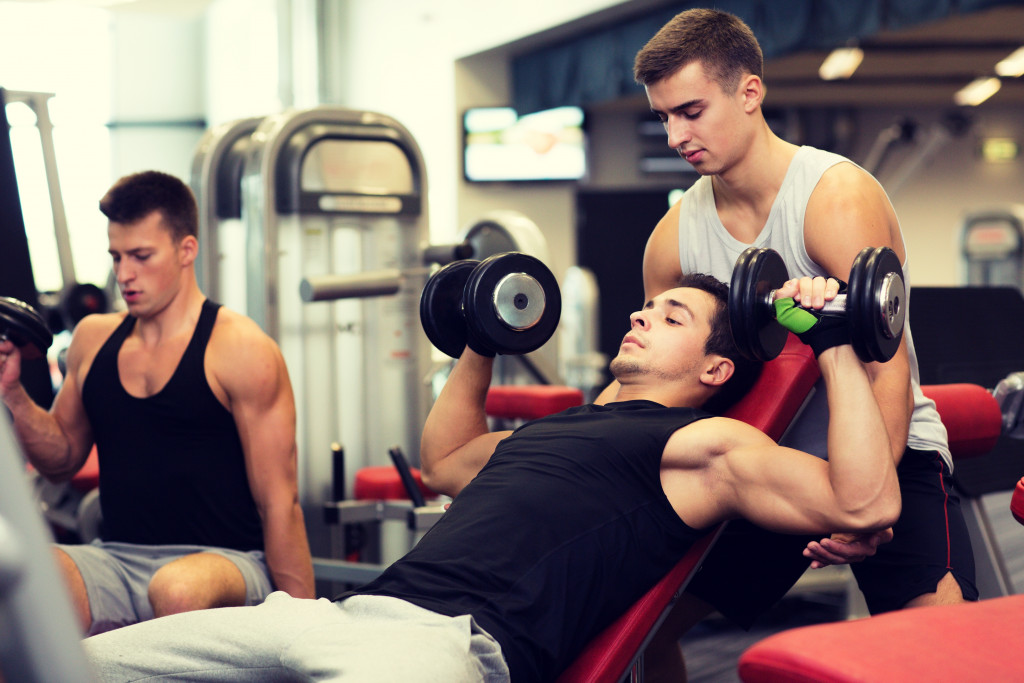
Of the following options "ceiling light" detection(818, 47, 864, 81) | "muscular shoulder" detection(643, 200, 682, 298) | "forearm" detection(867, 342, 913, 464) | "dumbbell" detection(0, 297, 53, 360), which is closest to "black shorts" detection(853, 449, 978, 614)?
A: "forearm" detection(867, 342, 913, 464)

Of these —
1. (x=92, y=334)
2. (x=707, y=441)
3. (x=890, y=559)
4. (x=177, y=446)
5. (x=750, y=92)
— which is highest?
(x=750, y=92)

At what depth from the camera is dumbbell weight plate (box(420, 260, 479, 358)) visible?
1.75 meters

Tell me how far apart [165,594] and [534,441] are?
81 centimetres

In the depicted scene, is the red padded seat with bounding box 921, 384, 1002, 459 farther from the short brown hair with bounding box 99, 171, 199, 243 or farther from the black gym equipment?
the black gym equipment

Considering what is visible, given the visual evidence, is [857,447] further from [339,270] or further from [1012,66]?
[1012,66]

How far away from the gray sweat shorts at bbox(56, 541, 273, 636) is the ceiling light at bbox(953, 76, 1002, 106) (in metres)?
6.79

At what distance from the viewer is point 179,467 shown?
6.70 feet

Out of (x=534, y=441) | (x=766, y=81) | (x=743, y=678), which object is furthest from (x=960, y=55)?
(x=743, y=678)

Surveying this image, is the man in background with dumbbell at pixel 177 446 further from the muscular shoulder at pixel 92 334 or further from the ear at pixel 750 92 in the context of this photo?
the ear at pixel 750 92

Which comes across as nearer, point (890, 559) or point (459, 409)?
point (890, 559)

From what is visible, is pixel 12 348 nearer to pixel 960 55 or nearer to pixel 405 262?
pixel 405 262

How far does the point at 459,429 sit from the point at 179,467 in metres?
0.64

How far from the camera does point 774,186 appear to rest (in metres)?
1.66

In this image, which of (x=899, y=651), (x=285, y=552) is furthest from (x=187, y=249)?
(x=899, y=651)
